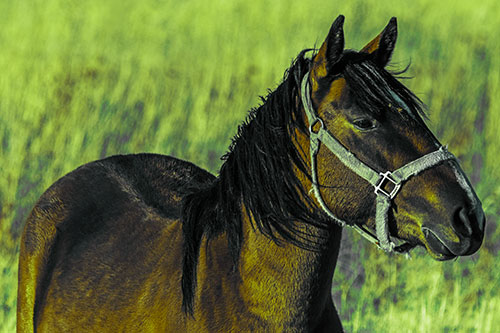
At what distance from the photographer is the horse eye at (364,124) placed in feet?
9.98

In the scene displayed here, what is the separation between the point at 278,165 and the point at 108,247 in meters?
1.48

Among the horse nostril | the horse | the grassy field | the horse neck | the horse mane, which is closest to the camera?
the horse nostril

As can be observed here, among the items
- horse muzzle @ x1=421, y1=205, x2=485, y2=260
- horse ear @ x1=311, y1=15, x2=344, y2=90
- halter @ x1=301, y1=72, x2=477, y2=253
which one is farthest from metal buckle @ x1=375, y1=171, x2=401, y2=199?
horse ear @ x1=311, y1=15, x2=344, y2=90

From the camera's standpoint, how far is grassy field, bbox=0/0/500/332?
6848 millimetres

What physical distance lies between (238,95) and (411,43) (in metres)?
1.88

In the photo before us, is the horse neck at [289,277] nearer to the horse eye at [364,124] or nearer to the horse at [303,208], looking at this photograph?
the horse at [303,208]

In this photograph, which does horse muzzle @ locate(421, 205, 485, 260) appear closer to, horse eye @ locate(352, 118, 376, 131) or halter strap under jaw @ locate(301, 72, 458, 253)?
halter strap under jaw @ locate(301, 72, 458, 253)

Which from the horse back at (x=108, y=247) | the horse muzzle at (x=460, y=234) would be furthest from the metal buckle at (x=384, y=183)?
the horse back at (x=108, y=247)

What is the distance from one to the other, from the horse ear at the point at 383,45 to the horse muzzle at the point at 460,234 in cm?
77

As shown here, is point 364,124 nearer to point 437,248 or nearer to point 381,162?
point 381,162

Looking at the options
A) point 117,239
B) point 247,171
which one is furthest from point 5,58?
point 247,171

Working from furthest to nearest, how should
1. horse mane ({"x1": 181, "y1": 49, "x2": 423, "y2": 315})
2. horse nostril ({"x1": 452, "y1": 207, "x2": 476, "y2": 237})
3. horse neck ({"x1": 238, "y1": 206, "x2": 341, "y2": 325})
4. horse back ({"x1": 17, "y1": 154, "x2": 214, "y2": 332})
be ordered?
horse back ({"x1": 17, "y1": 154, "x2": 214, "y2": 332})
horse neck ({"x1": 238, "y1": 206, "x2": 341, "y2": 325})
horse mane ({"x1": 181, "y1": 49, "x2": 423, "y2": 315})
horse nostril ({"x1": 452, "y1": 207, "x2": 476, "y2": 237})

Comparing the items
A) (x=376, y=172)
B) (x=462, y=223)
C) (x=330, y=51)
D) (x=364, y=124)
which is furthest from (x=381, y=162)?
(x=330, y=51)

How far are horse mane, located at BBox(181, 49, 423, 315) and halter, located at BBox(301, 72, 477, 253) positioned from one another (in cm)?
7
